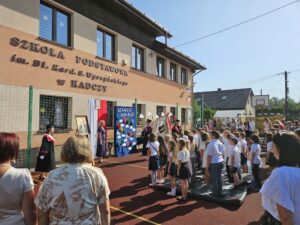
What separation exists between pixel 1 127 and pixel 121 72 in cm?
734

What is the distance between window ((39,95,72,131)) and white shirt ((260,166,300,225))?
30.8 ft

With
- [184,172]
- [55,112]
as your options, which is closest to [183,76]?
[55,112]

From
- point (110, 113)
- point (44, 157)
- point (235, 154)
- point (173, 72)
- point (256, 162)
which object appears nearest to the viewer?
point (256, 162)

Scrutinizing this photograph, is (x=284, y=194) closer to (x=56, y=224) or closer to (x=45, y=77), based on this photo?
(x=56, y=224)

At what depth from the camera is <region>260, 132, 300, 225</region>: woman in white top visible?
2.21m

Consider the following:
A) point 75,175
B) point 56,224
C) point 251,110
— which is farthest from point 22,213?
point 251,110

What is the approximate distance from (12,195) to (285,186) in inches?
95.4

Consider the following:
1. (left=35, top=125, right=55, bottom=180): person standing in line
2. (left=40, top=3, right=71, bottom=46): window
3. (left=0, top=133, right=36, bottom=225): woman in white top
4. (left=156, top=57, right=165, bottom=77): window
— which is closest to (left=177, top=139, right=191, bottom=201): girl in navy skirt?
(left=35, top=125, right=55, bottom=180): person standing in line

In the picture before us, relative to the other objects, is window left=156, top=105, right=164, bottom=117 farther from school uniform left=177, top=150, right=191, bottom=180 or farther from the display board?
school uniform left=177, top=150, right=191, bottom=180

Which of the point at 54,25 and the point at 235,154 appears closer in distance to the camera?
the point at 235,154

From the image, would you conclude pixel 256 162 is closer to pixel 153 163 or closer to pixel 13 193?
pixel 153 163

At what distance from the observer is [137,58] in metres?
16.7

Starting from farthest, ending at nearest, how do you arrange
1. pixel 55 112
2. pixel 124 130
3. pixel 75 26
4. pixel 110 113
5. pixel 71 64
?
pixel 110 113 → pixel 124 130 → pixel 75 26 → pixel 71 64 → pixel 55 112

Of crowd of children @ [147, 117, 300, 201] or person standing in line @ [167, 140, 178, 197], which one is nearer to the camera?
crowd of children @ [147, 117, 300, 201]
